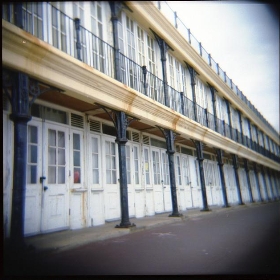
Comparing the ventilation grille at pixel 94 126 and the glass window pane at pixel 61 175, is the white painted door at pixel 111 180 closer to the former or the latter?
the ventilation grille at pixel 94 126

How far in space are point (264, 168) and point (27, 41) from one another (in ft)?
69.0

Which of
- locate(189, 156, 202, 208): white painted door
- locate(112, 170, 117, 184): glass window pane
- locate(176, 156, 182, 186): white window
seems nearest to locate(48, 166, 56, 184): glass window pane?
locate(112, 170, 117, 184): glass window pane

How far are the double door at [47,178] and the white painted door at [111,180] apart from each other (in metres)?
1.41

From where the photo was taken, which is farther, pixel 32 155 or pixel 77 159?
pixel 77 159

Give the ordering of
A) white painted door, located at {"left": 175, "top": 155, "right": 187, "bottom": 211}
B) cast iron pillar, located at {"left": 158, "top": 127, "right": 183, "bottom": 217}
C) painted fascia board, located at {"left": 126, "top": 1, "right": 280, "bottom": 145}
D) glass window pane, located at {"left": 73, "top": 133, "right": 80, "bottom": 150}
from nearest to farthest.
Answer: glass window pane, located at {"left": 73, "top": 133, "right": 80, "bottom": 150}
painted fascia board, located at {"left": 126, "top": 1, "right": 280, "bottom": 145}
cast iron pillar, located at {"left": 158, "top": 127, "right": 183, "bottom": 217}
white painted door, located at {"left": 175, "top": 155, "right": 187, "bottom": 211}

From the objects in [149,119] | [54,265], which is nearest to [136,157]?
[149,119]

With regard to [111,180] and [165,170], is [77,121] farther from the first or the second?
[165,170]

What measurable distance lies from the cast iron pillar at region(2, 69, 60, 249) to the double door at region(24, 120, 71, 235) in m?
1.49

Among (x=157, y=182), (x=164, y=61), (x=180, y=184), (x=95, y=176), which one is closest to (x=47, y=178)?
(x=95, y=176)

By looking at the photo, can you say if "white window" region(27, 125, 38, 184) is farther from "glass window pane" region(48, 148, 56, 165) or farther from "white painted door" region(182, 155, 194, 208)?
"white painted door" region(182, 155, 194, 208)

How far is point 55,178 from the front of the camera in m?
5.89

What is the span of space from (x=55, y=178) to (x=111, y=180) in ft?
6.66

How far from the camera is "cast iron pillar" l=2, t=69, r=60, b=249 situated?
147 inches

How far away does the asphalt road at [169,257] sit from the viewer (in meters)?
3.56
